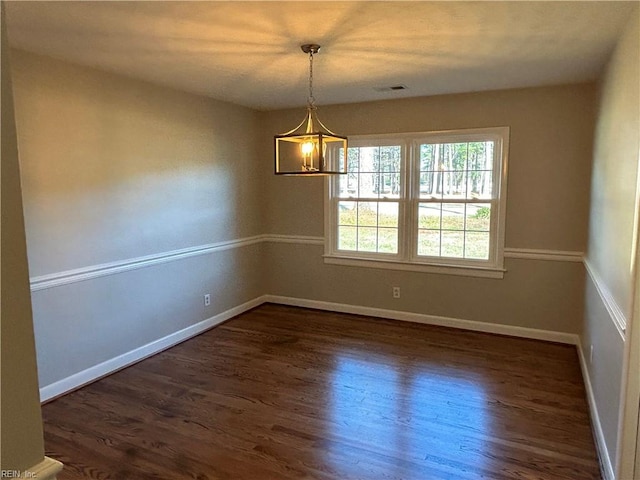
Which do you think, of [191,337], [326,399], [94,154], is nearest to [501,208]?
[326,399]

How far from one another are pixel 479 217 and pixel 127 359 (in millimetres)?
3588

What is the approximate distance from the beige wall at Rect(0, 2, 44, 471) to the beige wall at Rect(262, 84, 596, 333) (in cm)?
424

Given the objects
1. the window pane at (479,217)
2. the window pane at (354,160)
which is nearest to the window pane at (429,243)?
the window pane at (479,217)

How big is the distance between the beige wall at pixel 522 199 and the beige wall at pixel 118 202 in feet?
4.19

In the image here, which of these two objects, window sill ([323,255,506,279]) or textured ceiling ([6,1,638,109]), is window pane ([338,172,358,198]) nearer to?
window sill ([323,255,506,279])

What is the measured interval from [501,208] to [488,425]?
228 cm

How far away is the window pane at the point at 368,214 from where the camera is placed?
5.11 m

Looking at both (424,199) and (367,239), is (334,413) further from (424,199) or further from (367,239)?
(424,199)

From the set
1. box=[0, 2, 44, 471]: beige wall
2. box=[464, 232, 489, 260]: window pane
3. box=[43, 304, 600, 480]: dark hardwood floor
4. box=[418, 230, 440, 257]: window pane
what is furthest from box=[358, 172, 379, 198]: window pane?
box=[0, 2, 44, 471]: beige wall

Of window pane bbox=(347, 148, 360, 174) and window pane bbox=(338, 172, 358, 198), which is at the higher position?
window pane bbox=(347, 148, 360, 174)

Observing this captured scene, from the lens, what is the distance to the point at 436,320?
16.0ft

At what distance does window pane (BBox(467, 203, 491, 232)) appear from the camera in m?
4.57

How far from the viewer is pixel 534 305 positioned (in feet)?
14.5

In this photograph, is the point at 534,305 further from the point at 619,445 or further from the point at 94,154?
the point at 94,154
